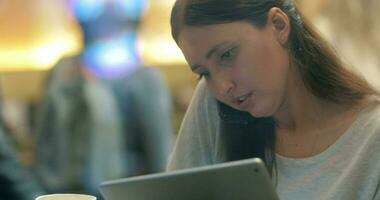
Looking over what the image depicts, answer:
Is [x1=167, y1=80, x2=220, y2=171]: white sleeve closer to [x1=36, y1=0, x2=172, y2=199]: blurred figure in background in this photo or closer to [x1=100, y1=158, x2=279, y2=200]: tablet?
[x1=100, y1=158, x2=279, y2=200]: tablet

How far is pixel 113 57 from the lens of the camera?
10.6 feet

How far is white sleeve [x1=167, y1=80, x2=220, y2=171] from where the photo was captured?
1.63 meters

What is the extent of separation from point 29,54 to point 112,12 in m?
1.33

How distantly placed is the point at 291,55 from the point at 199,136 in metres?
0.29

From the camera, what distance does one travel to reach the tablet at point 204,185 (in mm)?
1105

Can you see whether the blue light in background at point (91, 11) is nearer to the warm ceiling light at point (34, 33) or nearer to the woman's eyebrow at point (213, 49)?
the warm ceiling light at point (34, 33)

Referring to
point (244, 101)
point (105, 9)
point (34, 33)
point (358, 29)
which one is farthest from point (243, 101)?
point (34, 33)

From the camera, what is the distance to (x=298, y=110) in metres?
1.56

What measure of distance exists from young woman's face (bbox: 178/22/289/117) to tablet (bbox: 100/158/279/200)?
0.29 meters

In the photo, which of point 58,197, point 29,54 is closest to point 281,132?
point 58,197

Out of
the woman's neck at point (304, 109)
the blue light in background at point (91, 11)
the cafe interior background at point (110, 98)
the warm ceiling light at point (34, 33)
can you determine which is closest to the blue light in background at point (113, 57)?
the cafe interior background at point (110, 98)

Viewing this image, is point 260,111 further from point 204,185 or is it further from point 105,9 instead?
point 105,9

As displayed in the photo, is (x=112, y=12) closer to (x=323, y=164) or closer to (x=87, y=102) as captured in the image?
(x=87, y=102)

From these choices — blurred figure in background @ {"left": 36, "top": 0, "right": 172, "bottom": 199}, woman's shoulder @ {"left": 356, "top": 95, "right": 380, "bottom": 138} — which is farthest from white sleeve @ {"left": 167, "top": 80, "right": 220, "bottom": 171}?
blurred figure in background @ {"left": 36, "top": 0, "right": 172, "bottom": 199}
